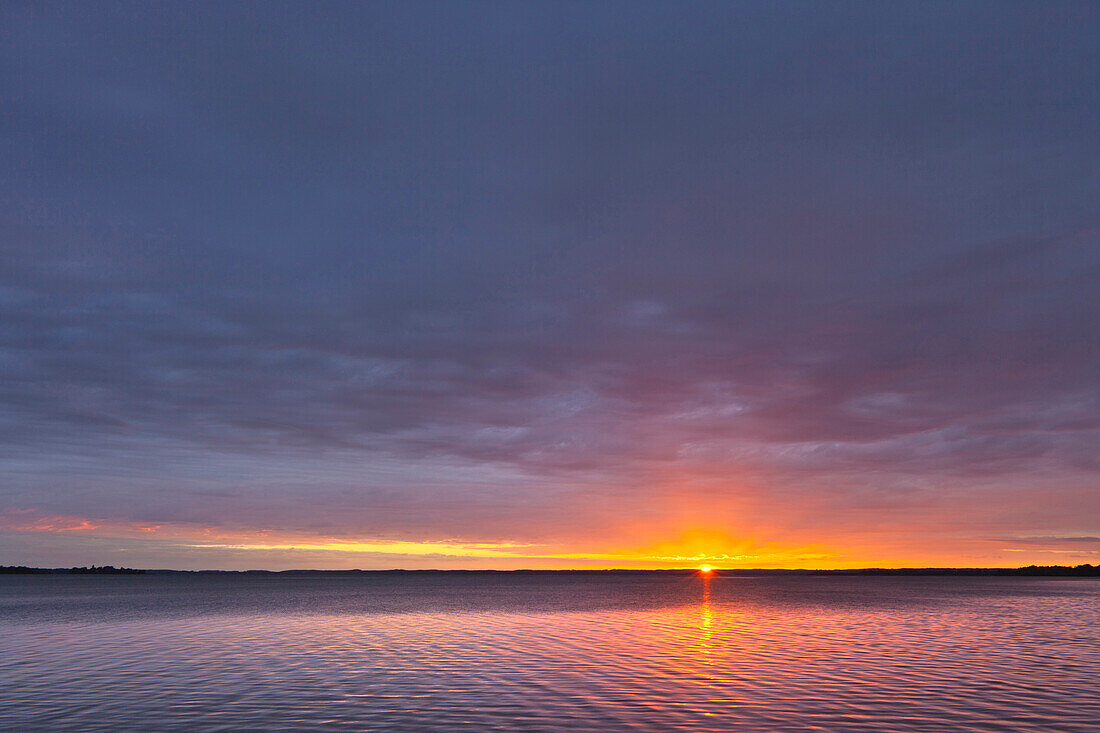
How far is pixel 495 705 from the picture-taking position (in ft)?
87.1

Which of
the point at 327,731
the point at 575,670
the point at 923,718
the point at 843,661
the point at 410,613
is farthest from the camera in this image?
the point at 410,613

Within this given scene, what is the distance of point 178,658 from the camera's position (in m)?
40.5

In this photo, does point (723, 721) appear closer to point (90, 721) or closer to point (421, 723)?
point (421, 723)

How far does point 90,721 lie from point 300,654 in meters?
18.8

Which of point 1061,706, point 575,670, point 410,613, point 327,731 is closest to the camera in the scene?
point 327,731

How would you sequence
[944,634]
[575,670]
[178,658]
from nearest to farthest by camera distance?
[575,670] < [178,658] < [944,634]

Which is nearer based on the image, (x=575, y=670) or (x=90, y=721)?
(x=90, y=721)

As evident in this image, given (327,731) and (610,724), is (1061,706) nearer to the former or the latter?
(610,724)

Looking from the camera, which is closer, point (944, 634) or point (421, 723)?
point (421, 723)

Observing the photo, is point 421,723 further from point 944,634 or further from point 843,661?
point 944,634

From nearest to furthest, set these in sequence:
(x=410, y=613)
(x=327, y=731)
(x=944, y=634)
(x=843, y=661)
Result: (x=327, y=731) < (x=843, y=661) < (x=944, y=634) < (x=410, y=613)

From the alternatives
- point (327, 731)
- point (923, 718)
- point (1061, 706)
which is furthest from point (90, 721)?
point (1061, 706)

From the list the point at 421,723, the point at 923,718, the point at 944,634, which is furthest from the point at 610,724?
the point at 944,634

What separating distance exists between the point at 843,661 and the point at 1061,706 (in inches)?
497
